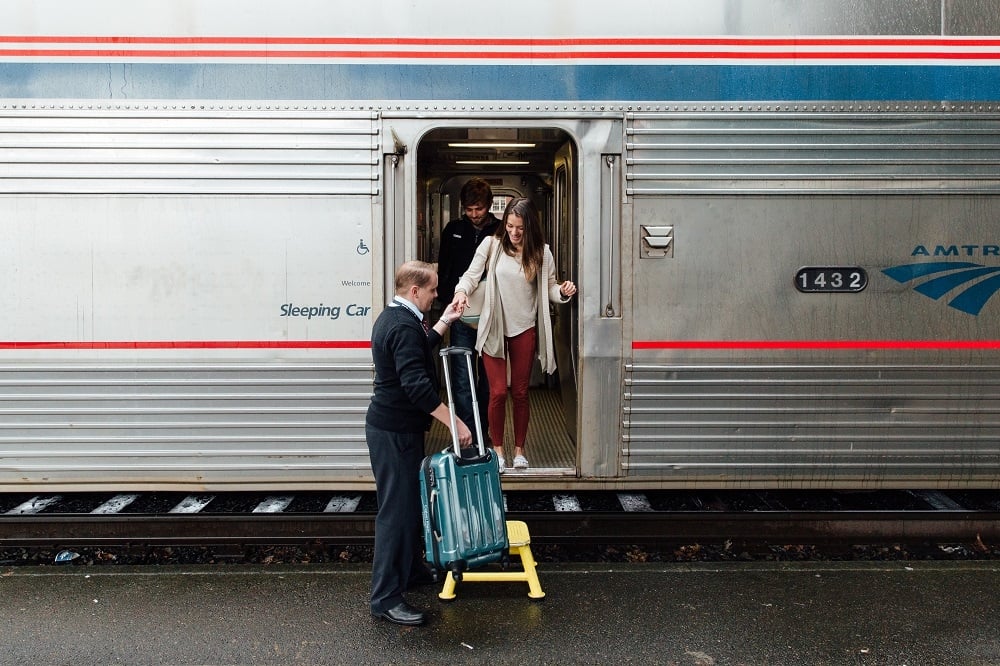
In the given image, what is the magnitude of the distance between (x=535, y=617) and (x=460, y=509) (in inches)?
26.8

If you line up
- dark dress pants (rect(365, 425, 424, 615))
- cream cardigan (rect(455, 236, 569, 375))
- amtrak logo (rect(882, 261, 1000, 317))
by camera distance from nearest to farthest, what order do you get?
dark dress pants (rect(365, 425, 424, 615)) → amtrak logo (rect(882, 261, 1000, 317)) → cream cardigan (rect(455, 236, 569, 375))

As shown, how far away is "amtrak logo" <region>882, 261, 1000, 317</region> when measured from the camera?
4516 millimetres

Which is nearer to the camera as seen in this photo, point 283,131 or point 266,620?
point 266,620

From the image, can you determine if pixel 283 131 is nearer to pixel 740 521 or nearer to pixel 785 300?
pixel 785 300

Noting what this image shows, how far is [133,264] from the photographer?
14.6 feet

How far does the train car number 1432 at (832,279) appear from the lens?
177 inches

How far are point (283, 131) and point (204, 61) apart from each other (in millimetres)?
581

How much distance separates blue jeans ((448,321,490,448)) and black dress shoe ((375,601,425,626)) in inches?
50.9

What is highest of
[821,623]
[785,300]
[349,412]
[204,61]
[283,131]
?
[204,61]

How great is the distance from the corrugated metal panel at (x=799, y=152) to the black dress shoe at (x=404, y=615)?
2534mm

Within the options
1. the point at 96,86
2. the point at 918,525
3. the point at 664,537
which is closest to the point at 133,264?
the point at 96,86

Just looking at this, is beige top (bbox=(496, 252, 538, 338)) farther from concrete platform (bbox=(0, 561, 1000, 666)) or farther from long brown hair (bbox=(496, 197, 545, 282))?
concrete platform (bbox=(0, 561, 1000, 666))

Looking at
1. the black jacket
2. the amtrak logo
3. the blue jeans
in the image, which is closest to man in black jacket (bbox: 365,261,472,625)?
the blue jeans

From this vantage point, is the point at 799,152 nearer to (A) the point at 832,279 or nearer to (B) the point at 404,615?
(A) the point at 832,279
